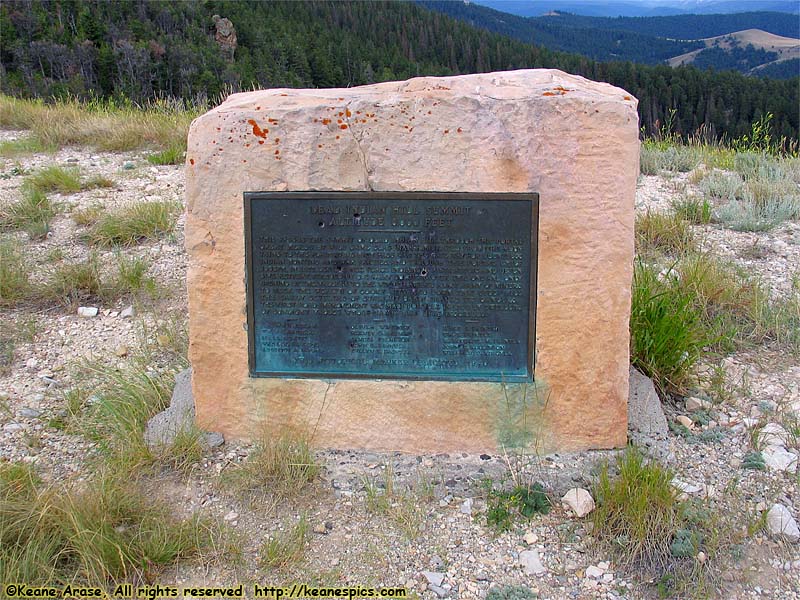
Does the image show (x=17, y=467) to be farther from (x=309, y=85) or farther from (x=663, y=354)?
(x=309, y=85)

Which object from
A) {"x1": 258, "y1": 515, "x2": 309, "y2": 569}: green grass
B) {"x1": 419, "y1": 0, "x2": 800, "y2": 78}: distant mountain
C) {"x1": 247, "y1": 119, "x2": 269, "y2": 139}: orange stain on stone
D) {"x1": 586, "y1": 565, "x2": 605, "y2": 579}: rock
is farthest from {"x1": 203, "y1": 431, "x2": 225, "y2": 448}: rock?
{"x1": 419, "y1": 0, "x2": 800, "y2": 78}: distant mountain

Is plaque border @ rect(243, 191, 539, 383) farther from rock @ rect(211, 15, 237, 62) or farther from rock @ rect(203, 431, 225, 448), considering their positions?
rock @ rect(211, 15, 237, 62)

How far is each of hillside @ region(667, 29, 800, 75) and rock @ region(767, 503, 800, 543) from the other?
84.8 meters

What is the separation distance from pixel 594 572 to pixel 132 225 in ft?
13.0

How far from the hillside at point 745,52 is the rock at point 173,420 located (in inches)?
3341

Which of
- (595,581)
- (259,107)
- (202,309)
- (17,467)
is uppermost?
(259,107)

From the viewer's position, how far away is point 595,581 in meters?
2.30

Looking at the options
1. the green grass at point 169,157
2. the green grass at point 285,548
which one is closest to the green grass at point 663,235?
the green grass at point 285,548

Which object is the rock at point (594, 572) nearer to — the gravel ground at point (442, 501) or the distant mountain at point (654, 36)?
the gravel ground at point (442, 501)

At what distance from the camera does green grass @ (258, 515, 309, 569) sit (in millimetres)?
2334

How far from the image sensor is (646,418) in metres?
3.04

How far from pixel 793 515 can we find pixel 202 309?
7.60 ft

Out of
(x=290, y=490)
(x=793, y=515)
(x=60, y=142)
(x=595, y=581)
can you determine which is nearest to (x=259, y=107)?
(x=290, y=490)

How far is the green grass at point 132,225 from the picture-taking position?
16.4 ft
